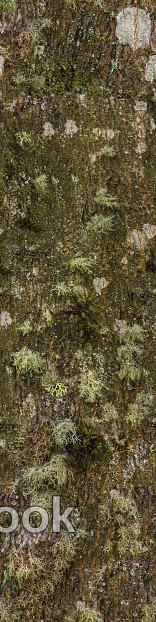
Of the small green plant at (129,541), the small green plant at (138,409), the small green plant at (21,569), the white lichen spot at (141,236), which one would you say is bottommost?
the small green plant at (21,569)

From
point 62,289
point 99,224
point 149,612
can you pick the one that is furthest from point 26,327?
point 149,612

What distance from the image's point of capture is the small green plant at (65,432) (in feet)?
11.3

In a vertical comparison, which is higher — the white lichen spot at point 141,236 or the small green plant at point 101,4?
the small green plant at point 101,4

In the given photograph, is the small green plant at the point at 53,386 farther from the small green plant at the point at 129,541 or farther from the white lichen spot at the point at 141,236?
the white lichen spot at the point at 141,236

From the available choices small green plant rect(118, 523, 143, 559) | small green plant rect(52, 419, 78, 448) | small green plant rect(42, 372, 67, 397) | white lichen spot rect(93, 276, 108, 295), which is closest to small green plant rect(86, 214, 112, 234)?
white lichen spot rect(93, 276, 108, 295)

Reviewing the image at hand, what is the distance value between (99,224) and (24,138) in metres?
0.98

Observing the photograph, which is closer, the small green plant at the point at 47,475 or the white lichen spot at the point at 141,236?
the small green plant at the point at 47,475

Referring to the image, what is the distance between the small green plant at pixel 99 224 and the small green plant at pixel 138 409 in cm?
145

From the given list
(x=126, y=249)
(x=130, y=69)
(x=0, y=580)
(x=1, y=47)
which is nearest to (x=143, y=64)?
(x=130, y=69)

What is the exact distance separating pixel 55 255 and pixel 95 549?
251cm

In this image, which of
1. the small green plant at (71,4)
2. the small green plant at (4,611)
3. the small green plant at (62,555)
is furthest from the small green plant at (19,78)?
the small green plant at (4,611)

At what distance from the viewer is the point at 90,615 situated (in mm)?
3379

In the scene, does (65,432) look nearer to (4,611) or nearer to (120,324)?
(120,324)

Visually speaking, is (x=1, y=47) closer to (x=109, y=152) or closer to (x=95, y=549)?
(x=109, y=152)
